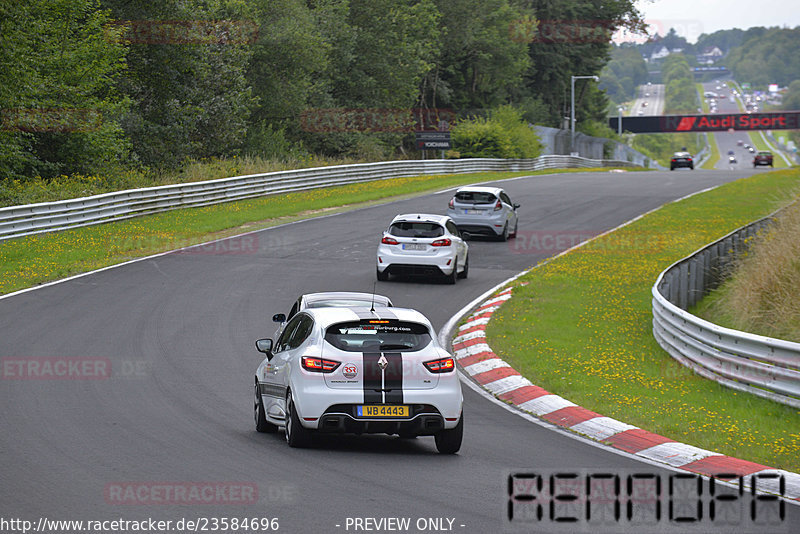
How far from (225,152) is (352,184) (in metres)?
7.27

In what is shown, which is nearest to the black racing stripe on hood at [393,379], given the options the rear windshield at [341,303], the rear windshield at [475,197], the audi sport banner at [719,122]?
the rear windshield at [341,303]

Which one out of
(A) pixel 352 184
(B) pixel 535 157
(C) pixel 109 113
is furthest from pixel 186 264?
(B) pixel 535 157

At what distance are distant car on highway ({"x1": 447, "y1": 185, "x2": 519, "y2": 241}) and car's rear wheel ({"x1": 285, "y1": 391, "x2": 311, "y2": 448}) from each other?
67.0 feet

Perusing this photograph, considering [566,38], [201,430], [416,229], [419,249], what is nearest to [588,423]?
[201,430]

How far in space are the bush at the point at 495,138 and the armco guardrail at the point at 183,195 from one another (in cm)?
820

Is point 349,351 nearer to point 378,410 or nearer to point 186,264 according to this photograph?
point 378,410

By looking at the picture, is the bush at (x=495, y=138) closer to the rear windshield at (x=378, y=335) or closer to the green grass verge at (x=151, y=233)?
the green grass verge at (x=151, y=233)

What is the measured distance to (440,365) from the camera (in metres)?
9.56

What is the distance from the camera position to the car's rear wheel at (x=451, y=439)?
31.3 feet

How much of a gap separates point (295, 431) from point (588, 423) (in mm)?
3644

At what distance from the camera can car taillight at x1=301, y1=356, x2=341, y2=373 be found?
9352 millimetres

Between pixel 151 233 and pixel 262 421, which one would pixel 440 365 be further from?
pixel 151 233

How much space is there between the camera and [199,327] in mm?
16734
